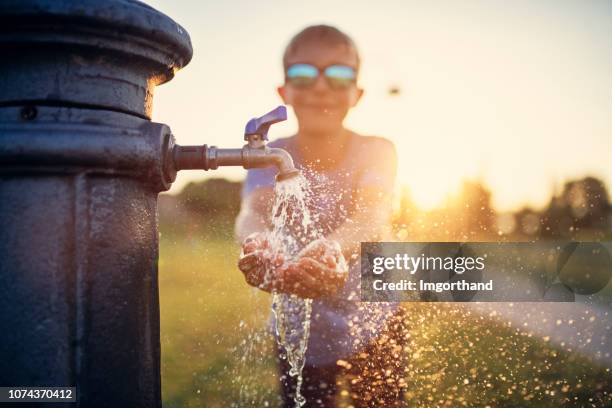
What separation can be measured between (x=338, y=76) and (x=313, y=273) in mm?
2060

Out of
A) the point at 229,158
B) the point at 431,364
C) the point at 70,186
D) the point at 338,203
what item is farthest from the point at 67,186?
the point at 431,364

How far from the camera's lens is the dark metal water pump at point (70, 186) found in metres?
1.36

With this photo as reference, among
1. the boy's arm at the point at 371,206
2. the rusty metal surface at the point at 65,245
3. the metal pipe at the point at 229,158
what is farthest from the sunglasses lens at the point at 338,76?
the rusty metal surface at the point at 65,245

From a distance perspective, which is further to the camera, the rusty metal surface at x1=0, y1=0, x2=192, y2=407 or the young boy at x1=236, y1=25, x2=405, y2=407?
the young boy at x1=236, y1=25, x2=405, y2=407

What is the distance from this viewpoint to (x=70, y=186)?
4.62 feet

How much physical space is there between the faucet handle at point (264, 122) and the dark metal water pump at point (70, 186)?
31cm

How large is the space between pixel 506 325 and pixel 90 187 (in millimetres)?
7777

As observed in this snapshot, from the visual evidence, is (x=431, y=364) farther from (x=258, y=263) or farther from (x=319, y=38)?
(x=258, y=263)

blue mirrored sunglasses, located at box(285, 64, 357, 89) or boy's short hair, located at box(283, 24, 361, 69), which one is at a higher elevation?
boy's short hair, located at box(283, 24, 361, 69)

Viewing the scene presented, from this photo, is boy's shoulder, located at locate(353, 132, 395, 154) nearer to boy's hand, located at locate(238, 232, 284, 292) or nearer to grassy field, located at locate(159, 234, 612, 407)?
grassy field, located at locate(159, 234, 612, 407)

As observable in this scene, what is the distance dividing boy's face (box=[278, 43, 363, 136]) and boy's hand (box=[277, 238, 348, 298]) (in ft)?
5.42

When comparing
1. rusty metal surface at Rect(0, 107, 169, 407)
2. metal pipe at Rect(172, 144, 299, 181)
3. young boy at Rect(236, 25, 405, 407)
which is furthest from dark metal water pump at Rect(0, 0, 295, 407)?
young boy at Rect(236, 25, 405, 407)

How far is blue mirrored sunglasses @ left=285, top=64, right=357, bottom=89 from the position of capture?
155 inches

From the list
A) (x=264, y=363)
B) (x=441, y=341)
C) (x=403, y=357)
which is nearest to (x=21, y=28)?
(x=403, y=357)
